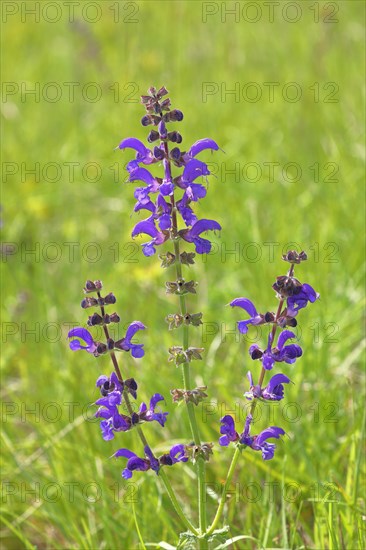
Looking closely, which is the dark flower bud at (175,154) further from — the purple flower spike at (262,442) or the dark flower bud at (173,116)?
the purple flower spike at (262,442)

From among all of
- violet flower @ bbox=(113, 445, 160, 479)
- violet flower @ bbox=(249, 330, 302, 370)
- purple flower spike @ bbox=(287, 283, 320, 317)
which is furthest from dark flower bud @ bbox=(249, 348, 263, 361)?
violet flower @ bbox=(113, 445, 160, 479)

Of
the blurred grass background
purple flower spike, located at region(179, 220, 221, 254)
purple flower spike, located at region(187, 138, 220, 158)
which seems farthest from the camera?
the blurred grass background

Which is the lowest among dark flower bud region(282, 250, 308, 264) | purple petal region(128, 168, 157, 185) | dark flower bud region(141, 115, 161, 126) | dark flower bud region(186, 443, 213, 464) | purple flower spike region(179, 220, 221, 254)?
dark flower bud region(186, 443, 213, 464)

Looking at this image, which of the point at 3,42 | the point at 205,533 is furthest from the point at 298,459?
the point at 3,42

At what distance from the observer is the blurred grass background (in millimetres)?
2783

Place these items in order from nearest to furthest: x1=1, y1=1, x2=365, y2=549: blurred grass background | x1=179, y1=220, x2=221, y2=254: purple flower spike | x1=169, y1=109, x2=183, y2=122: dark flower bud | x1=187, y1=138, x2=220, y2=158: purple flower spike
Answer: x1=169, y1=109, x2=183, y2=122: dark flower bud → x1=179, y1=220, x2=221, y2=254: purple flower spike → x1=187, y1=138, x2=220, y2=158: purple flower spike → x1=1, y1=1, x2=365, y2=549: blurred grass background

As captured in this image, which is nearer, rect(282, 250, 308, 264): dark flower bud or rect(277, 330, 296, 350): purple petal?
rect(282, 250, 308, 264): dark flower bud

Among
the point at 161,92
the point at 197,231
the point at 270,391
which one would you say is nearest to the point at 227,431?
the point at 270,391

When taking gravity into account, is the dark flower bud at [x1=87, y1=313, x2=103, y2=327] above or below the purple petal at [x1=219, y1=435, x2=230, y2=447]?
above

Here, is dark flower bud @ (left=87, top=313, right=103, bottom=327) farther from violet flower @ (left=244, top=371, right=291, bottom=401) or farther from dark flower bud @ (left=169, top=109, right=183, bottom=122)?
dark flower bud @ (left=169, top=109, right=183, bottom=122)

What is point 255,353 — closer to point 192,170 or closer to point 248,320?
point 248,320

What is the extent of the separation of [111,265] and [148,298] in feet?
1.95

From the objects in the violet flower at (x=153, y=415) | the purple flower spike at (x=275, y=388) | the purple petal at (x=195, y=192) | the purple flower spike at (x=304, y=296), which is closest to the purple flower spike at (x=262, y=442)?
the purple flower spike at (x=275, y=388)

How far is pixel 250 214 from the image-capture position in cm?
444
